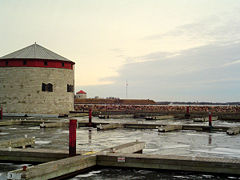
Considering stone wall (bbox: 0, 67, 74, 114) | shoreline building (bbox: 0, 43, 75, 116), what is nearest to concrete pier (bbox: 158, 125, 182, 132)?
shoreline building (bbox: 0, 43, 75, 116)

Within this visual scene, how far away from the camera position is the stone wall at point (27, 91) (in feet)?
158

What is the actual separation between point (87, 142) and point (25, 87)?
30.5 m

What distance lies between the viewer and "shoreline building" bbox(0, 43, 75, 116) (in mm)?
48094

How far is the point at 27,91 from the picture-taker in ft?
158

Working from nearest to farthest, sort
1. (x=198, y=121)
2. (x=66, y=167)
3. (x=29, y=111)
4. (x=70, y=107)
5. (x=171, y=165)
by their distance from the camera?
(x=66, y=167) < (x=171, y=165) < (x=198, y=121) < (x=29, y=111) < (x=70, y=107)

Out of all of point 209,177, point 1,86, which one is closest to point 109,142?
point 209,177

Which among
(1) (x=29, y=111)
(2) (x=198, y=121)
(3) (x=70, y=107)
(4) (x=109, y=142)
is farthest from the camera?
(3) (x=70, y=107)

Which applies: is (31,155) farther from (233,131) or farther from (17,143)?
(233,131)

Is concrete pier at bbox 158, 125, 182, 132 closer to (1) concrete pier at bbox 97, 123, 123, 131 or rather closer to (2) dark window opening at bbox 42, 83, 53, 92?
(1) concrete pier at bbox 97, 123, 123, 131

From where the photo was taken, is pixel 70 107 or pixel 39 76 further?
pixel 70 107

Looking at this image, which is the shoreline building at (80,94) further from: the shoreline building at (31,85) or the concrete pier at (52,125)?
the concrete pier at (52,125)

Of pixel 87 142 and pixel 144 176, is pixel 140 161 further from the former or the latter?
pixel 87 142

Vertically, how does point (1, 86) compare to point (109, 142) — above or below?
above

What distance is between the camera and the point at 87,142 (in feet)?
66.0
